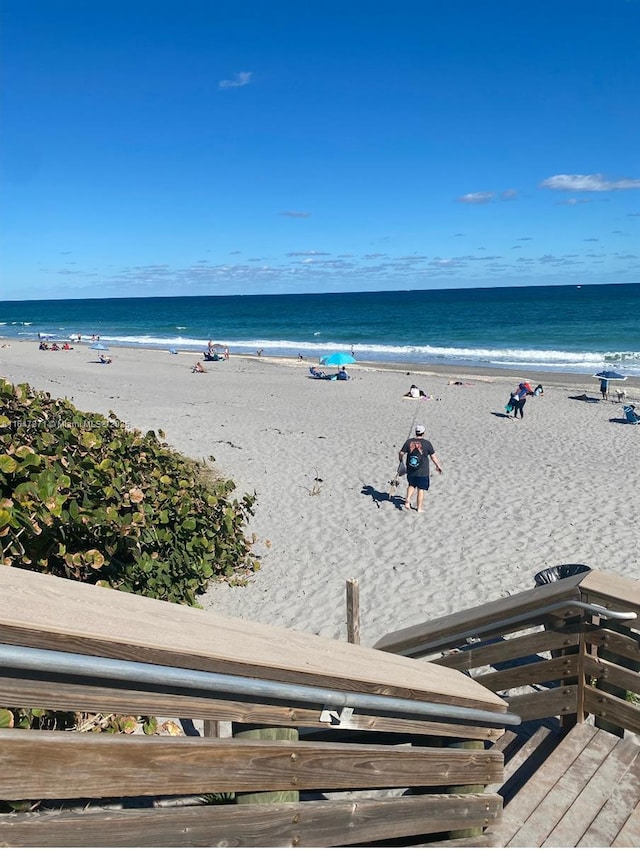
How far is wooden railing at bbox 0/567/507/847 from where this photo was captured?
1211 mm

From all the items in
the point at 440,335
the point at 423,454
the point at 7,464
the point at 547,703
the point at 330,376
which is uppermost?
the point at 440,335

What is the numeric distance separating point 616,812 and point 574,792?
191 millimetres

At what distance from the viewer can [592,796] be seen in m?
3.14

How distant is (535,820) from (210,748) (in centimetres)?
220

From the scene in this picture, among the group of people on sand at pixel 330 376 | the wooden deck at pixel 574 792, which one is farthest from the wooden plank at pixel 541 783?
the group of people on sand at pixel 330 376

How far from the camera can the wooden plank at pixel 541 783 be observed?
2932mm

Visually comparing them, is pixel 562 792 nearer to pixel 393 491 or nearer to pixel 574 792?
pixel 574 792

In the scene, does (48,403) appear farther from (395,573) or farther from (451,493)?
(451,493)

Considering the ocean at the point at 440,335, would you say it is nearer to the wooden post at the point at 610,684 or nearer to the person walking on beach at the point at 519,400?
the person walking on beach at the point at 519,400

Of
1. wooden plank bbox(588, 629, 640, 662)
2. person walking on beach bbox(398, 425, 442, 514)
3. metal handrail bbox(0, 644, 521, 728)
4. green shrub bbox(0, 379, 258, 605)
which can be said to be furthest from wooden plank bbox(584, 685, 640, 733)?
person walking on beach bbox(398, 425, 442, 514)

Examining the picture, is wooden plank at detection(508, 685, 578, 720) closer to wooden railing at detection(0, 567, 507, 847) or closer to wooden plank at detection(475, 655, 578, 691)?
wooden plank at detection(475, 655, 578, 691)

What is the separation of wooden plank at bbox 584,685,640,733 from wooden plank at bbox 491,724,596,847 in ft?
0.41

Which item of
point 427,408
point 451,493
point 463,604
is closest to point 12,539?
point 463,604

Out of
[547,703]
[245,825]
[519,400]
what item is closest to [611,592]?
[547,703]
